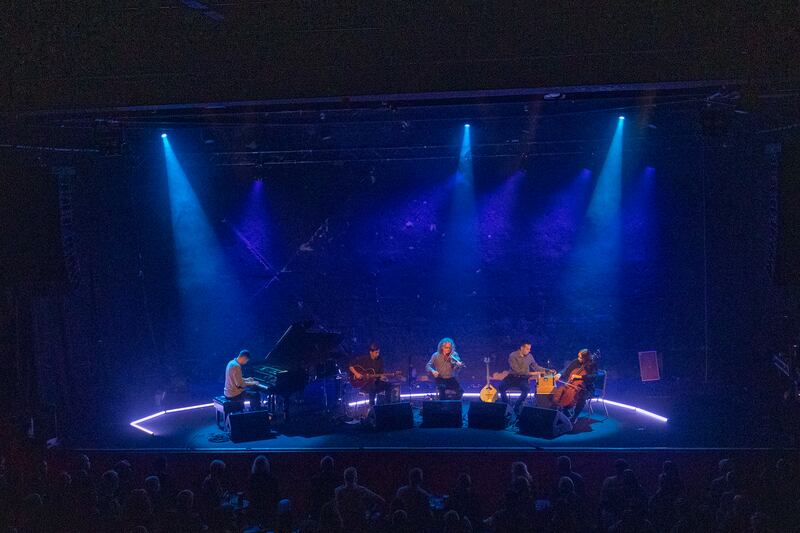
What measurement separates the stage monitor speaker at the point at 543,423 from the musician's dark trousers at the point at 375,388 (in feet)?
8.14

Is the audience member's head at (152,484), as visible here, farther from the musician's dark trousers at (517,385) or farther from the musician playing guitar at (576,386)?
the musician's dark trousers at (517,385)

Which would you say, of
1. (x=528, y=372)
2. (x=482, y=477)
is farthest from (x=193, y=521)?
(x=528, y=372)

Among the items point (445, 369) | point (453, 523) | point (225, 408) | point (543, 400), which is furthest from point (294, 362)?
point (453, 523)

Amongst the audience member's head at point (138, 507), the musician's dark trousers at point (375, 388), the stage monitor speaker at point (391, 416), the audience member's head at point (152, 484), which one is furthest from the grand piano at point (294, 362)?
the audience member's head at point (138, 507)

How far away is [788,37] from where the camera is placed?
23.7ft

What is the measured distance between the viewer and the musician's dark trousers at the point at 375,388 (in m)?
11.9

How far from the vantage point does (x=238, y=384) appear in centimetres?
1129

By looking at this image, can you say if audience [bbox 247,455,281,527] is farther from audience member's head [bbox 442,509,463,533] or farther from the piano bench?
the piano bench

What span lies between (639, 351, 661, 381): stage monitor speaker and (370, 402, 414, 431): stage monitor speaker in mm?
4789

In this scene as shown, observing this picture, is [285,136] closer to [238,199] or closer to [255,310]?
[238,199]

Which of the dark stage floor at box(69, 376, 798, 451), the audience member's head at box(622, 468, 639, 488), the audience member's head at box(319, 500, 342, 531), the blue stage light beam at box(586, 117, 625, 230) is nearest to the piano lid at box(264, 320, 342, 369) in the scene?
the dark stage floor at box(69, 376, 798, 451)

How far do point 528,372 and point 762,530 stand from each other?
241 inches

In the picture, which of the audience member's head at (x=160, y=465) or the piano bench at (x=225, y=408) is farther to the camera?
the piano bench at (x=225, y=408)

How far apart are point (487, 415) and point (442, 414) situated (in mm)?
691
